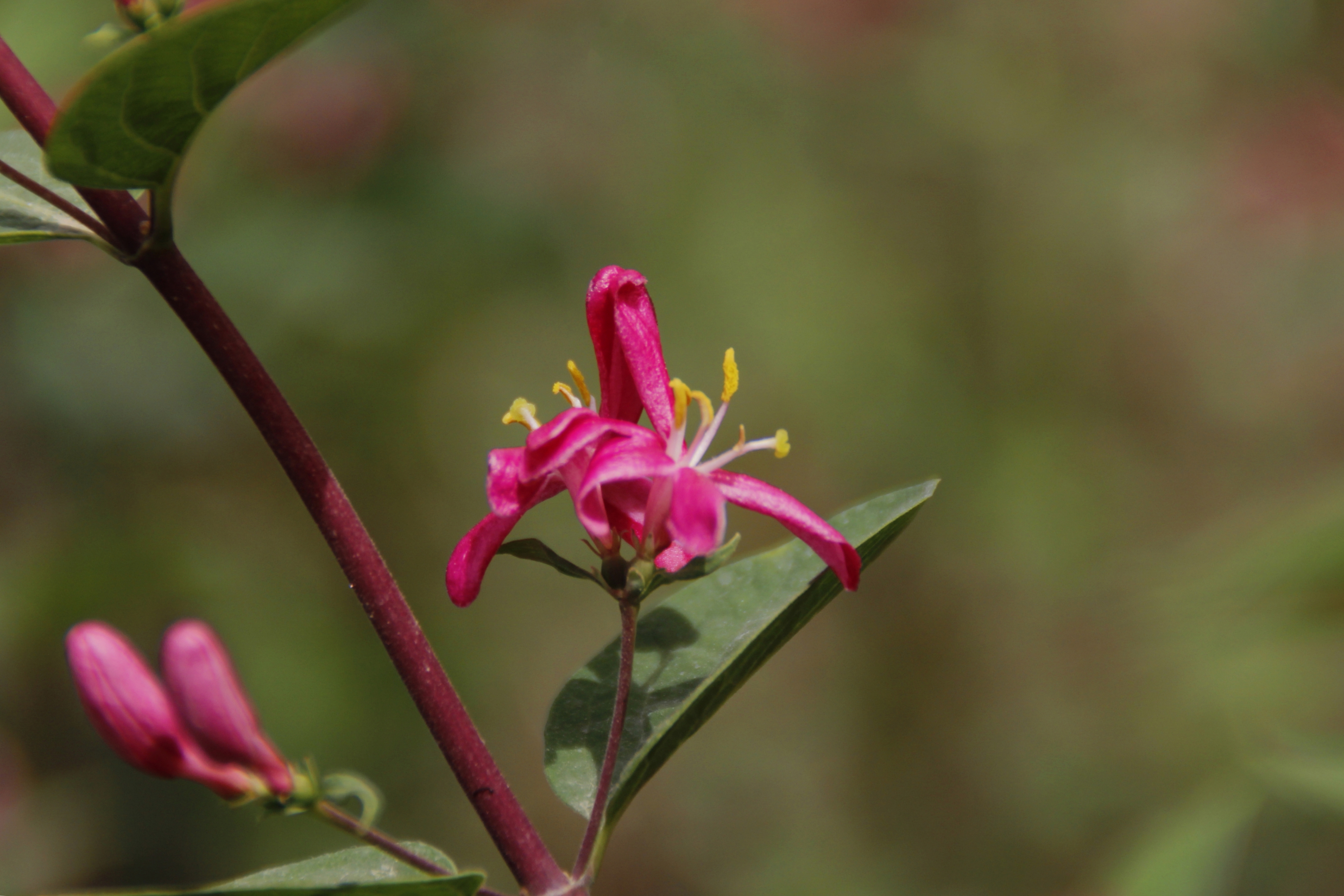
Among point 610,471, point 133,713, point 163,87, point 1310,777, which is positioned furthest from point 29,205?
point 1310,777

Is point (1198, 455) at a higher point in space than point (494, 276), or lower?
lower

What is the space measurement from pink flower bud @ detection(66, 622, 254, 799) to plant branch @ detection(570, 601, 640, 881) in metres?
0.24

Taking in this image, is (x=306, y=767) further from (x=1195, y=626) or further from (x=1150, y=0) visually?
(x=1150, y=0)

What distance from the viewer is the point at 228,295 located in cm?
291

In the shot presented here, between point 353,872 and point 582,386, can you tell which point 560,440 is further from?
point 353,872

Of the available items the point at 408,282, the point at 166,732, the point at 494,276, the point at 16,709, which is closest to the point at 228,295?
the point at 408,282

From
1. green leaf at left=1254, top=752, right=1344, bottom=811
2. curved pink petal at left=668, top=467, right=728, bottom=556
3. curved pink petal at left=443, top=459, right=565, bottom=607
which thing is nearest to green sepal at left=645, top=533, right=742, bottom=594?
curved pink petal at left=668, top=467, right=728, bottom=556

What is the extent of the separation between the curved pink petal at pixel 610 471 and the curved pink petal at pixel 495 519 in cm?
3

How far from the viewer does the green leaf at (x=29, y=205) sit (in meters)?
0.80

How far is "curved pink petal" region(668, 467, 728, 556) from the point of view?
80 cm

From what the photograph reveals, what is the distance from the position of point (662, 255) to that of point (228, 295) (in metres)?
1.59

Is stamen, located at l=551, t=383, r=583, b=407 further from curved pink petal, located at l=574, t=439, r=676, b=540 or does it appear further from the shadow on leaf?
the shadow on leaf

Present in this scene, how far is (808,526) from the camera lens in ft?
2.62

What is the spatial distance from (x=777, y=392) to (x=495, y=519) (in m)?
3.18
